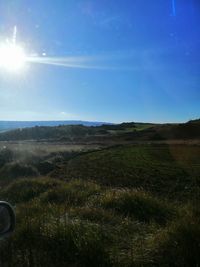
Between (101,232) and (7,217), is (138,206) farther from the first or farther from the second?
(7,217)

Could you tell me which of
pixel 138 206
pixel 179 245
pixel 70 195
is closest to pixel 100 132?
pixel 70 195

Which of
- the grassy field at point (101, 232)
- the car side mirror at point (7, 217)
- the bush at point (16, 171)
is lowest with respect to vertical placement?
the bush at point (16, 171)

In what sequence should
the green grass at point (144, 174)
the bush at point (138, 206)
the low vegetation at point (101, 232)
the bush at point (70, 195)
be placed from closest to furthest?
1. the low vegetation at point (101, 232)
2. the bush at point (138, 206)
3. the bush at point (70, 195)
4. the green grass at point (144, 174)

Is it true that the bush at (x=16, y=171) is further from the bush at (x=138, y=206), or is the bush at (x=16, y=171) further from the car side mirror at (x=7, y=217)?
the car side mirror at (x=7, y=217)

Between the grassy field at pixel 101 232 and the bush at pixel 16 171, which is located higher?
the grassy field at pixel 101 232

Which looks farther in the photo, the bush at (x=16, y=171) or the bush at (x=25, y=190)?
the bush at (x=16, y=171)

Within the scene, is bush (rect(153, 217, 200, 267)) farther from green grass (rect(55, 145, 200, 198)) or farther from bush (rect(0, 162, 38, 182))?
bush (rect(0, 162, 38, 182))

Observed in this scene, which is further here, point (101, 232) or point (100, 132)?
point (100, 132)

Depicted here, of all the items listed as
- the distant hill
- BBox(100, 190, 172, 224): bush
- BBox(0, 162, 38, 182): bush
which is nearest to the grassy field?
BBox(100, 190, 172, 224): bush

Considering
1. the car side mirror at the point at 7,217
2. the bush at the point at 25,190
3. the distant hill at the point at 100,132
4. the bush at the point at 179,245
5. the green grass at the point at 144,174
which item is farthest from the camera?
the distant hill at the point at 100,132

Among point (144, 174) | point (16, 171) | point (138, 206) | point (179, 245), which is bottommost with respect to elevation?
point (16, 171)

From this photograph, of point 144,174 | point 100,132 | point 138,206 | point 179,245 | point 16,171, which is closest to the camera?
point 179,245

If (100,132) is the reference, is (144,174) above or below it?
below

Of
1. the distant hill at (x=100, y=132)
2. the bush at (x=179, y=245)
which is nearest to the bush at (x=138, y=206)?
the bush at (x=179, y=245)
